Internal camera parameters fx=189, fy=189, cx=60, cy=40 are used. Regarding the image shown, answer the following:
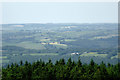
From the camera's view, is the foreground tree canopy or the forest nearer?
the foreground tree canopy

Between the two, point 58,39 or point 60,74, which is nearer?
point 60,74

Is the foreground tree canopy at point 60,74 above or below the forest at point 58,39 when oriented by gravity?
below

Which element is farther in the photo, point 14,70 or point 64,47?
point 64,47

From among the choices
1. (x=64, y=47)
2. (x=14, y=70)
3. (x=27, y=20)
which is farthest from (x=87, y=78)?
(x=27, y=20)

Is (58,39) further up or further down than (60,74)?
further up

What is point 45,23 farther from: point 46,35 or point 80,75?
point 80,75

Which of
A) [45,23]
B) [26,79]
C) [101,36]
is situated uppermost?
[45,23]

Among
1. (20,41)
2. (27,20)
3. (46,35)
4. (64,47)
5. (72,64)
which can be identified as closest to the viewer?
(72,64)

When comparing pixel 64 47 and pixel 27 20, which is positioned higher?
pixel 27 20

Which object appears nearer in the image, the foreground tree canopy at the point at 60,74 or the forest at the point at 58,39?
the foreground tree canopy at the point at 60,74

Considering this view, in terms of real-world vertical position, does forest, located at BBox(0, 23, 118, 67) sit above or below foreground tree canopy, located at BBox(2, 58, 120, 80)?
above

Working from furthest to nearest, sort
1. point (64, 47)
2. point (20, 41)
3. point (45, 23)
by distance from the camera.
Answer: point (45, 23) < point (20, 41) < point (64, 47)
